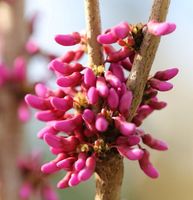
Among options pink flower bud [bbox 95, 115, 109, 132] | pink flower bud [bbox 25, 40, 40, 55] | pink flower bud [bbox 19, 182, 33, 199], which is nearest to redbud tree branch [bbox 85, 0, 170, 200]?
pink flower bud [bbox 95, 115, 109, 132]

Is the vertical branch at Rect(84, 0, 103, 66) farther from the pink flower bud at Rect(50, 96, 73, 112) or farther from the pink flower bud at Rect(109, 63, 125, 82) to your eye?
the pink flower bud at Rect(50, 96, 73, 112)

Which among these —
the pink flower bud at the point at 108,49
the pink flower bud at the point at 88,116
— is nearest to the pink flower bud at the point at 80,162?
the pink flower bud at the point at 88,116

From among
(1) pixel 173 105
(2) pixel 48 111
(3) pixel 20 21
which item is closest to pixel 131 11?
(1) pixel 173 105

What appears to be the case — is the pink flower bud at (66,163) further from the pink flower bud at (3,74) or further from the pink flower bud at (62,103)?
the pink flower bud at (3,74)

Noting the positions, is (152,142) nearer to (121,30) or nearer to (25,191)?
(121,30)

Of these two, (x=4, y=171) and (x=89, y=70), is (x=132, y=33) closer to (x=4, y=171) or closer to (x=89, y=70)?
(x=89, y=70)

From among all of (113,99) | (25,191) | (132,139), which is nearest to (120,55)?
(113,99)
